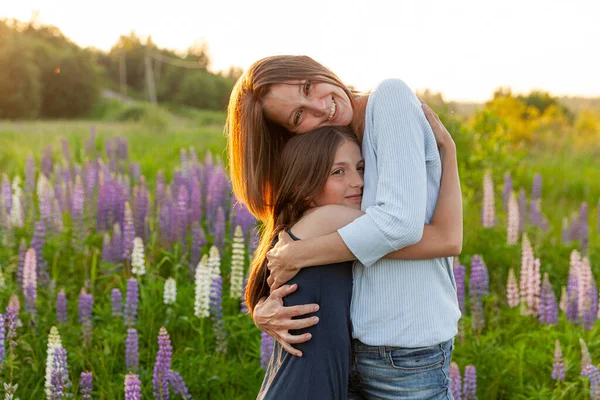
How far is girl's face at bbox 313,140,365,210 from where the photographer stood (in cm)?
248

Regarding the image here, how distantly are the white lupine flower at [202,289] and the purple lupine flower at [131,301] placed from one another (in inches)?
14.9

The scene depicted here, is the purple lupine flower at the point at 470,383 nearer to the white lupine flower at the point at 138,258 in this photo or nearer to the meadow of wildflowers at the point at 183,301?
the meadow of wildflowers at the point at 183,301

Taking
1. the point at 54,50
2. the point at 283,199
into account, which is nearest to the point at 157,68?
the point at 54,50

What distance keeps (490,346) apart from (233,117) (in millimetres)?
2535

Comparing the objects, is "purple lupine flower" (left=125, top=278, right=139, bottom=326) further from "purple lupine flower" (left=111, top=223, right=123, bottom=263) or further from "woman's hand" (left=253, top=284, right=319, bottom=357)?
"woman's hand" (left=253, top=284, right=319, bottom=357)

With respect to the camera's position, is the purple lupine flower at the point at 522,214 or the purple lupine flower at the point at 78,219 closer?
the purple lupine flower at the point at 78,219

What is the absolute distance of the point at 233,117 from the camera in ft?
9.30

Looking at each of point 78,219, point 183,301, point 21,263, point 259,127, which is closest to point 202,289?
point 183,301

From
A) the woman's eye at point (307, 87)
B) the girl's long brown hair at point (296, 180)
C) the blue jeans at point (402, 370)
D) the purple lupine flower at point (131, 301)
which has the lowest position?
the purple lupine flower at point (131, 301)

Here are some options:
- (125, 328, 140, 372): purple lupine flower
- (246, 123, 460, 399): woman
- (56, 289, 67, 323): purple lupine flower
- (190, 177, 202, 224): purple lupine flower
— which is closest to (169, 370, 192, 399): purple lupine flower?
(125, 328, 140, 372): purple lupine flower

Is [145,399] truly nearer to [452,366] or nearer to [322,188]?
[452,366]

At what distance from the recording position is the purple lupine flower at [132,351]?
12.7ft

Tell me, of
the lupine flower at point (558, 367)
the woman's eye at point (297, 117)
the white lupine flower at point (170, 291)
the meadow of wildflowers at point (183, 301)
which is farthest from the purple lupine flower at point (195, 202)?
the woman's eye at point (297, 117)

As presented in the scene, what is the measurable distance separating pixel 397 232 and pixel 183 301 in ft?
9.26
